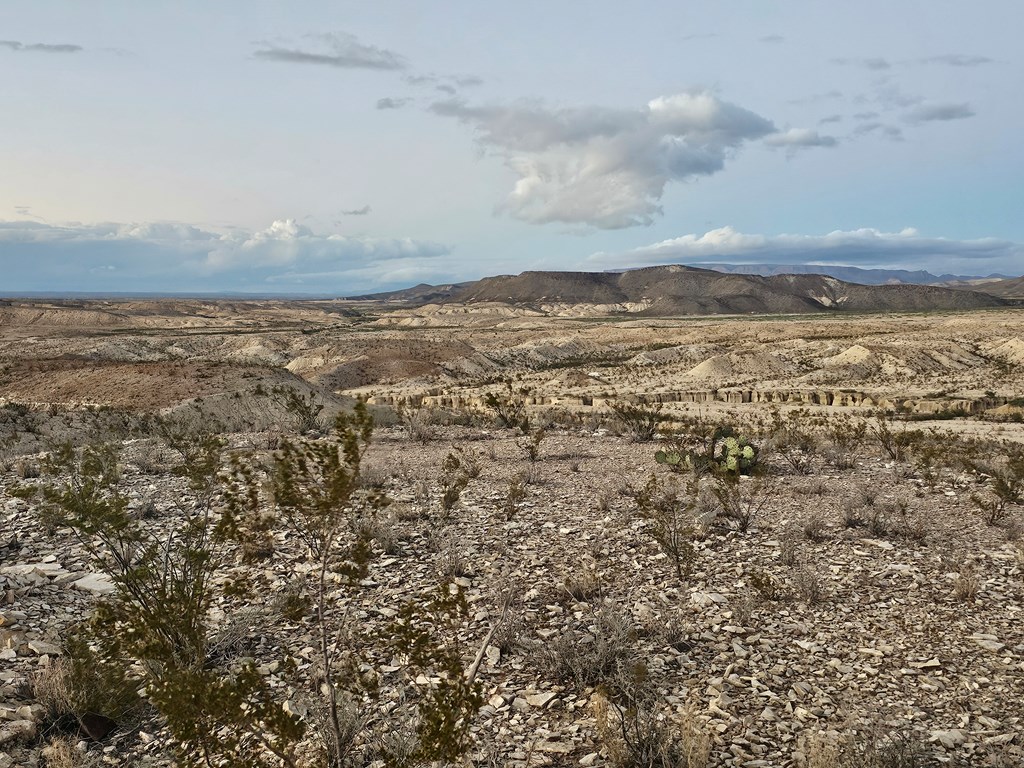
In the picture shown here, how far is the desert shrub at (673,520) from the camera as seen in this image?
7668mm

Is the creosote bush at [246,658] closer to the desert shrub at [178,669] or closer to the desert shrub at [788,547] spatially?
the desert shrub at [178,669]

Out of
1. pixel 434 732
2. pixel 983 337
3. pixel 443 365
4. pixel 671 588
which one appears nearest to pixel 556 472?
pixel 671 588

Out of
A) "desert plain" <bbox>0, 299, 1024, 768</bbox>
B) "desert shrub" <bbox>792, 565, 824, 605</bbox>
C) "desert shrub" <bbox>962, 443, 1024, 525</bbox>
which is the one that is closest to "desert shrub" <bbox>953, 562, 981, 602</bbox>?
"desert plain" <bbox>0, 299, 1024, 768</bbox>

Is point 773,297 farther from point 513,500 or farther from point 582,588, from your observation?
point 582,588

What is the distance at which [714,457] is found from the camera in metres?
13.4

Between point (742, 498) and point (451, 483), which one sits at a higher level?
point (451, 483)

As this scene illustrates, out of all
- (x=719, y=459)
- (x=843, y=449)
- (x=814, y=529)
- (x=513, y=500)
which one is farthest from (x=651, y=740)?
(x=843, y=449)

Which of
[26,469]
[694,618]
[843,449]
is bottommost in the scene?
[843,449]

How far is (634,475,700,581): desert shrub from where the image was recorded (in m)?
7.67

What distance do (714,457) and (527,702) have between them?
371 inches

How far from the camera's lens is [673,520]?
8242 millimetres

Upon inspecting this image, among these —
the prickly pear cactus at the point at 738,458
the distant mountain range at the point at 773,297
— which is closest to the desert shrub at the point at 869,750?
the prickly pear cactus at the point at 738,458

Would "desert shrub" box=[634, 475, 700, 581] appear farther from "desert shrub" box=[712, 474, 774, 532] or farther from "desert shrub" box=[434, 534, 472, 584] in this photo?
"desert shrub" box=[434, 534, 472, 584]

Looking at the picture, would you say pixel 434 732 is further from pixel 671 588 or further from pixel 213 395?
pixel 213 395
